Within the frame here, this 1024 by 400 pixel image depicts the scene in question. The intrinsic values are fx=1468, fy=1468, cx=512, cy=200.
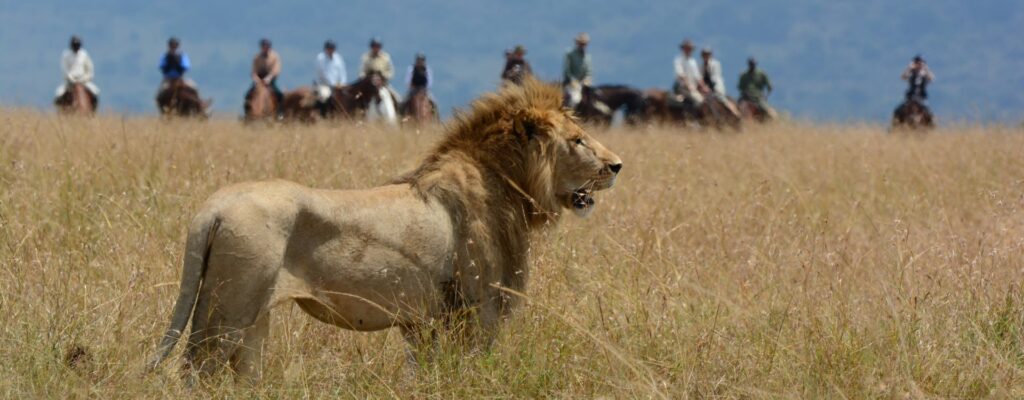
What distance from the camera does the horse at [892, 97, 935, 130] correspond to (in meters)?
22.3

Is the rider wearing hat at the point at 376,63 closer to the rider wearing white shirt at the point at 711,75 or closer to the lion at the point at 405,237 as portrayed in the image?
the rider wearing white shirt at the point at 711,75

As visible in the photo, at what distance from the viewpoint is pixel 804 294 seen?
6090 mm

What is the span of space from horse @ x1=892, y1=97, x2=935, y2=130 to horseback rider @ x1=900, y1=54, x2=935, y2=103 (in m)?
0.17


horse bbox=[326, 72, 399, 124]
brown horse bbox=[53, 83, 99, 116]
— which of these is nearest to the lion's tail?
horse bbox=[326, 72, 399, 124]

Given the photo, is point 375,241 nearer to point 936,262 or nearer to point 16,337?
point 16,337

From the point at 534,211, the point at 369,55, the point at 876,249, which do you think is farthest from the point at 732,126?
the point at 534,211

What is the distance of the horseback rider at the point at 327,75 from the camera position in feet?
75.8

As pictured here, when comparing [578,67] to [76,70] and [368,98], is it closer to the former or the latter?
[368,98]

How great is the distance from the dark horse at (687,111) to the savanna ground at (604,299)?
12.3m

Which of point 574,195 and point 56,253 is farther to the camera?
point 56,253

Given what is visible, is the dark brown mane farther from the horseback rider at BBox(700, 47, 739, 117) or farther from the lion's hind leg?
the horseback rider at BBox(700, 47, 739, 117)

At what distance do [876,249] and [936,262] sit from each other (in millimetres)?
1161

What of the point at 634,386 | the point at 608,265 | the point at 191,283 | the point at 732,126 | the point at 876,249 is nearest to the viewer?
the point at 191,283

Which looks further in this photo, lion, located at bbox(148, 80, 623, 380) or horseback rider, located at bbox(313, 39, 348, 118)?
horseback rider, located at bbox(313, 39, 348, 118)
